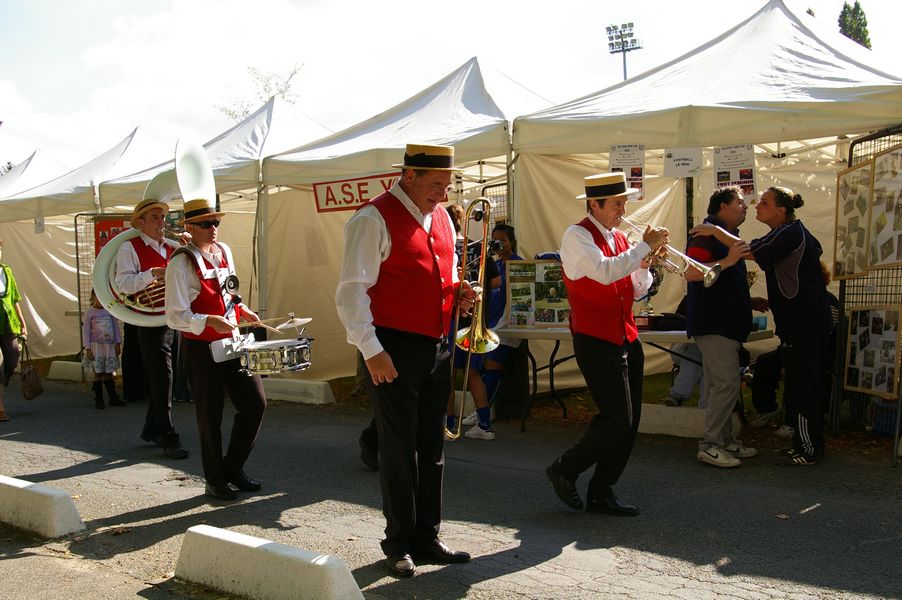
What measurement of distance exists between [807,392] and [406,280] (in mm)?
3801

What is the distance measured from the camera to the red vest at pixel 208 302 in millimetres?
5832

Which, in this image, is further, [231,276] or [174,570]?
[231,276]

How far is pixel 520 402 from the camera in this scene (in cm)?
882

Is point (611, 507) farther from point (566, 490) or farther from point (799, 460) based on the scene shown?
point (799, 460)

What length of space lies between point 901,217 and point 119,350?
28.9 feet

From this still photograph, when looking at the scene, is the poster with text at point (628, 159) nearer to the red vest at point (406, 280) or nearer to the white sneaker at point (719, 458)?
the white sneaker at point (719, 458)

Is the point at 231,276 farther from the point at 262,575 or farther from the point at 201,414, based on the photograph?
the point at 262,575

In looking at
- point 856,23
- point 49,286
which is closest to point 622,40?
point 856,23

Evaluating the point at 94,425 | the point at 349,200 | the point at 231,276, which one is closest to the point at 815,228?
the point at 349,200

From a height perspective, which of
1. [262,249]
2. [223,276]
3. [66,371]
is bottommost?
[66,371]

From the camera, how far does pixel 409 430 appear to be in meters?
4.31

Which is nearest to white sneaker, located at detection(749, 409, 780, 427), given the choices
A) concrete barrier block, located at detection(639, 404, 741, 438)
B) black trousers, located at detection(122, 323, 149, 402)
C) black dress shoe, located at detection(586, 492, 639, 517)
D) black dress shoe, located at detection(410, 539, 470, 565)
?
concrete barrier block, located at detection(639, 404, 741, 438)

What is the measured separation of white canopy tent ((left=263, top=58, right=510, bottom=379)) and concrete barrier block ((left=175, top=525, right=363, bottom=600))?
17.6 feet

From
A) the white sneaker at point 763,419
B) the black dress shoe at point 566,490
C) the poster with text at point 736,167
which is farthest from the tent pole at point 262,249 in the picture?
the black dress shoe at point 566,490
